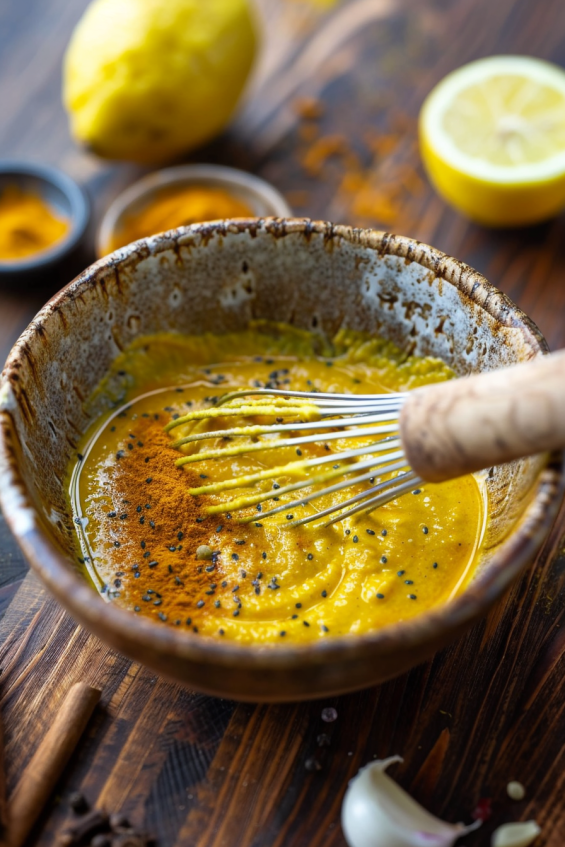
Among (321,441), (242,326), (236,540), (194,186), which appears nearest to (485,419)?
(321,441)

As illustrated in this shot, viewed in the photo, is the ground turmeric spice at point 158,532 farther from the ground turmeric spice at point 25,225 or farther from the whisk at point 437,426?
the ground turmeric spice at point 25,225

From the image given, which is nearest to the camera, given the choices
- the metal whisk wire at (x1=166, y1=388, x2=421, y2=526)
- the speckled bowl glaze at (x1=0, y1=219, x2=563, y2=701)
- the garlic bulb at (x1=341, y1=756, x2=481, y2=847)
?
the speckled bowl glaze at (x1=0, y1=219, x2=563, y2=701)

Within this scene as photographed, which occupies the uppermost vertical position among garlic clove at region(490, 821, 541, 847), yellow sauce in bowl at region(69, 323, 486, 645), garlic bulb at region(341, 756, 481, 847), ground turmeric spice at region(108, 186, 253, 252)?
ground turmeric spice at region(108, 186, 253, 252)

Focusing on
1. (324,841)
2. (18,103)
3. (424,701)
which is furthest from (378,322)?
(18,103)

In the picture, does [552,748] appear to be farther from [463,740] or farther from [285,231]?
[285,231]

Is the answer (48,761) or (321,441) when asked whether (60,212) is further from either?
(48,761)

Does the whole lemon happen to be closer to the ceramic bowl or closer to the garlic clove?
the ceramic bowl

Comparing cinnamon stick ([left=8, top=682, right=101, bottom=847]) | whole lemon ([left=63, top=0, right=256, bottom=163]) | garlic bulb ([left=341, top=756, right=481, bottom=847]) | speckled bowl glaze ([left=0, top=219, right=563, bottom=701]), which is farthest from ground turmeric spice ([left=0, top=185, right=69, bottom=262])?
garlic bulb ([left=341, top=756, right=481, bottom=847])
